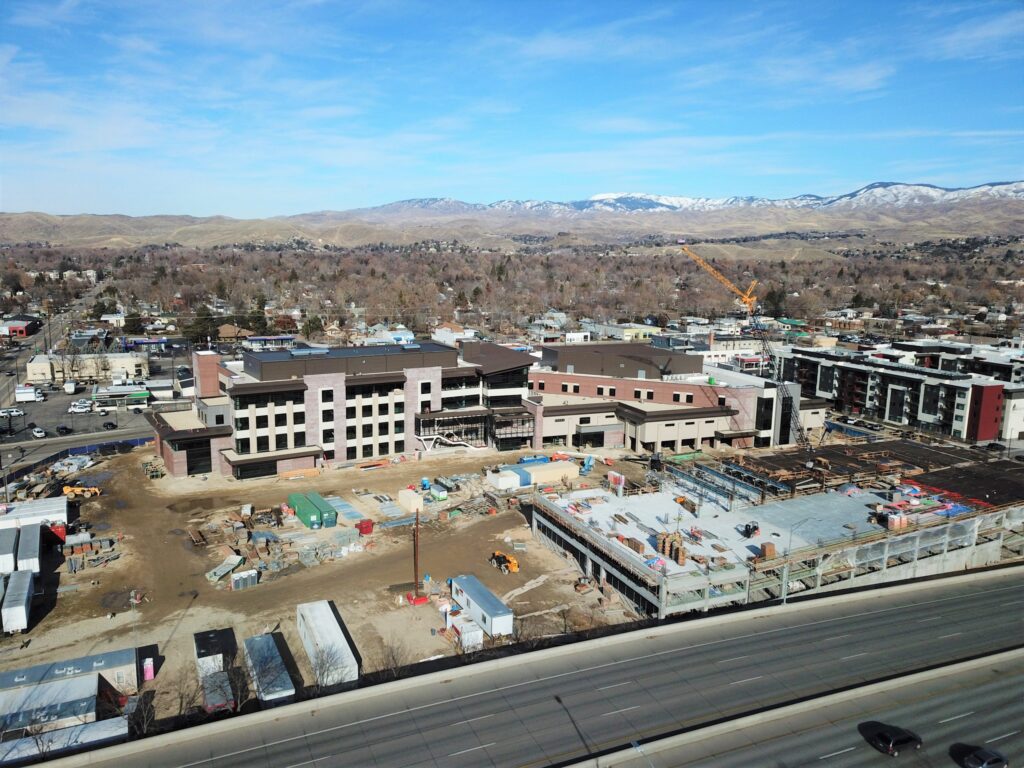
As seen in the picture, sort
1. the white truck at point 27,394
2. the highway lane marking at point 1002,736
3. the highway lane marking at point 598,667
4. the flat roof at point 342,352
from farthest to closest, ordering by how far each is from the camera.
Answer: the white truck at point 27,394
the flat roof at point 342,352
the highway lane marking at point 1002,736
the highway lane marking at point 598,667

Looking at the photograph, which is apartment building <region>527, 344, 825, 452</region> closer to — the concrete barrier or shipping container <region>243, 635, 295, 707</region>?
shipping container <region>243, 635, 295, 707</region>

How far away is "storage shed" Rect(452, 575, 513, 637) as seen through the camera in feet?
80.2

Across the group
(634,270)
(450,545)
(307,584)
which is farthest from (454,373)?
(634,270)

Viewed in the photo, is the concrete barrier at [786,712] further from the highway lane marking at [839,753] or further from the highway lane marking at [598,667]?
the highway lane marking at [598,667]

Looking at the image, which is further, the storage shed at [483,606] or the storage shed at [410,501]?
the storage shed at [410,501]

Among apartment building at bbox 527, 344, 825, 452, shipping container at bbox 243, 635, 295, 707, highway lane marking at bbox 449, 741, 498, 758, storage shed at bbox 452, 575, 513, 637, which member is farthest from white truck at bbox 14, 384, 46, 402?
highway lane marking at bbox 449, 741, 498, 758

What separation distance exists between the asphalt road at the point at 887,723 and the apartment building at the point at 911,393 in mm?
38216

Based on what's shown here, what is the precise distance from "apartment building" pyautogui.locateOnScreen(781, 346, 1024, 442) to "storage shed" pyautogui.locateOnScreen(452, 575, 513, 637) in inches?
1696

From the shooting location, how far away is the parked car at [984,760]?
15984 millimetres

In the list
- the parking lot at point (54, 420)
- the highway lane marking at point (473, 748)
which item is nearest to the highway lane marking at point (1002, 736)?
the highway lane marking at point (473, 748)

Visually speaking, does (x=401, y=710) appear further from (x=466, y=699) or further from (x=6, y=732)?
(x=6, y=732)

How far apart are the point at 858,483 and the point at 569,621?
68.7 feet

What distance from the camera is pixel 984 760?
16047mm

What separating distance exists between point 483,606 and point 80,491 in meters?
26.8
